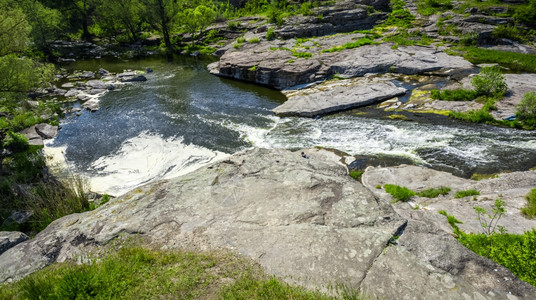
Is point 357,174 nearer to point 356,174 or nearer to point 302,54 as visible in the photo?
point 356,174

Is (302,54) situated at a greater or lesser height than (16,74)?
lesser

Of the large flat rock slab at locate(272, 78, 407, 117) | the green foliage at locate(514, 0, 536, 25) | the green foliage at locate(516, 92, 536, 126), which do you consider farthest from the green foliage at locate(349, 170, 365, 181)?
the green foliage at locate(514, 0, 536, 25)

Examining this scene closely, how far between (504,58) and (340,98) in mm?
22041

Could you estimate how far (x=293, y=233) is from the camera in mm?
6875

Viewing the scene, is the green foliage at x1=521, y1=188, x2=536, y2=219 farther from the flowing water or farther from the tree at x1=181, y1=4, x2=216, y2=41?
the tree at x1=181, y1=4, x2=216, y2=41

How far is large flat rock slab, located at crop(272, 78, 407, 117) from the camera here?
22938 mm

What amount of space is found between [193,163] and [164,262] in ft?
36.1

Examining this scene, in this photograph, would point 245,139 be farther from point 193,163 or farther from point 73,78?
point 73,78

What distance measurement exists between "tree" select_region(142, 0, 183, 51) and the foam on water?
41438 mm

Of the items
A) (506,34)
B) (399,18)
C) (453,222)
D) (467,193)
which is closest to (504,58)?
(506,34)

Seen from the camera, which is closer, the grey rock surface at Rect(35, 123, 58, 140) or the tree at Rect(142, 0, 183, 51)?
the grey rock surface at Rect(35, 123, 58, 140)

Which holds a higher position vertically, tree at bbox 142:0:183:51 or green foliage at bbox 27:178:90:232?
tree at bbox 142:0:183:51

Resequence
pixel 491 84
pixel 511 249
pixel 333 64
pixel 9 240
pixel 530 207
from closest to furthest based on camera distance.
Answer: pixel 511 249 → pixel 9 240 → pixel 530 207 → pixel 491 84 → pixel 333 64

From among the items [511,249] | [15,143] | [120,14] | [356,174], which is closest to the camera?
[511,249]
